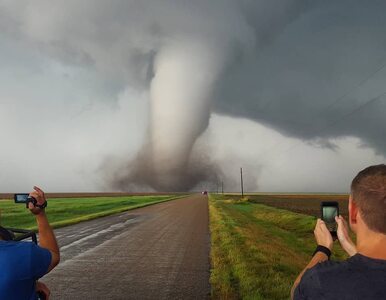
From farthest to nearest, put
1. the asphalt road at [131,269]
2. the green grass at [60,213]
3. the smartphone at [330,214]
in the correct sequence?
the green grass at [60,213] < the asphalt road at [131,269] < the smartphone at [330,214]

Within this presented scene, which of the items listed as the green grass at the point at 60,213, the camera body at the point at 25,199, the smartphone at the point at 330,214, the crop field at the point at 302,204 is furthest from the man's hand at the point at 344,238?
the crop field at the point at 302,204

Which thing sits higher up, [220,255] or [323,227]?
[323,227]

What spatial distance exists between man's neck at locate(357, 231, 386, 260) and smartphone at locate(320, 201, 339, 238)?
0.47 metres

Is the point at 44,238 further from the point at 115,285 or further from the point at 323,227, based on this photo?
the point at 115,285

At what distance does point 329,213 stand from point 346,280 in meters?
0.78

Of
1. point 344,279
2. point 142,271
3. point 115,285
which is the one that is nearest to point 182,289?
point 115,285

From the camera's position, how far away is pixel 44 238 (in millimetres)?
3152

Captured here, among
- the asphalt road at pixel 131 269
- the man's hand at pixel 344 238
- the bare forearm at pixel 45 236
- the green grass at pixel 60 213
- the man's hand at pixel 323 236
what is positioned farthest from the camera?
the green grass at pixel 60 213

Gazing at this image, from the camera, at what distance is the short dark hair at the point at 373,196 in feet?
7.84

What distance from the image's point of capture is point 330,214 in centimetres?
308

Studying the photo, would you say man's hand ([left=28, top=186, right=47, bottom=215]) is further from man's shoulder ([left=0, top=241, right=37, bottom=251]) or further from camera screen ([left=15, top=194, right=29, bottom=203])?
man's shoulder ([left=0, top=241, right=37, bottom=251])

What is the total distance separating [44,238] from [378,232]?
2.25 meters

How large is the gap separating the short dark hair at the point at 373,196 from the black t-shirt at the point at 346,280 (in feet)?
0.67

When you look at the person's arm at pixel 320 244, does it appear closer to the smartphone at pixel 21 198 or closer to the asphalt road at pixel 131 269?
Result: the smartphone at pixel 21 198
